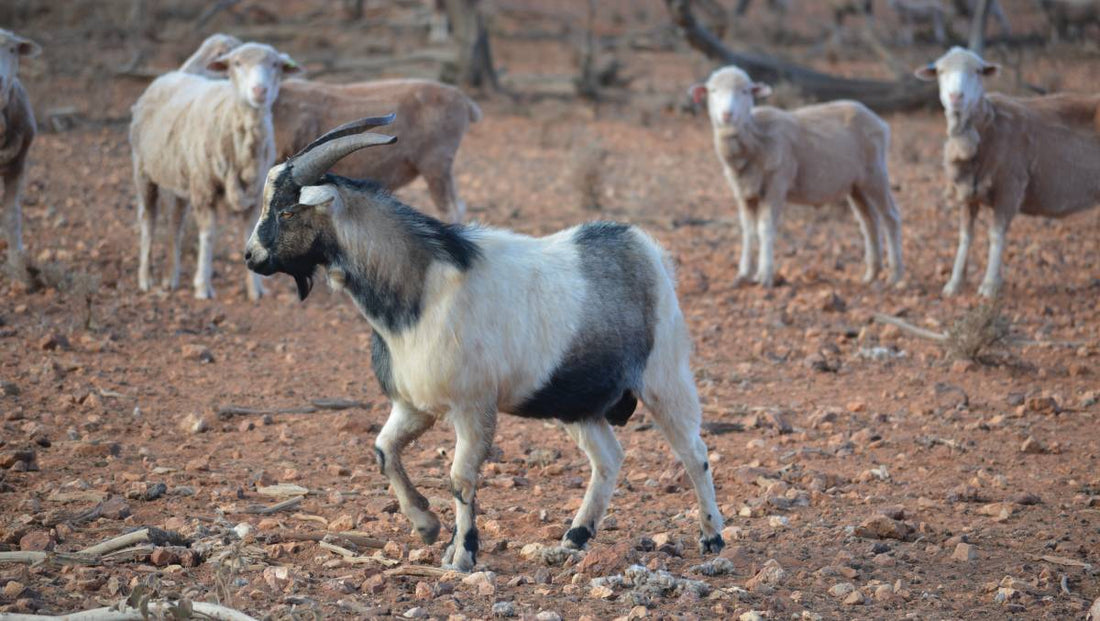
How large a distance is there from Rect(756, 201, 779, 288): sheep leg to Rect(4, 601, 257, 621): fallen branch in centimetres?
790

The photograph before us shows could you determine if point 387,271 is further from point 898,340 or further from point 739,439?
point 898,340

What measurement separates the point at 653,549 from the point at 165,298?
6362 millimetres

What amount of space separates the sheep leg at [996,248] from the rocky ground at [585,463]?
9.1 inches

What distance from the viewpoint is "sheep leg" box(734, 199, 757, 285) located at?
38.2 ft

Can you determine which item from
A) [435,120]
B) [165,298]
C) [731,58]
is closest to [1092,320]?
[435,120]

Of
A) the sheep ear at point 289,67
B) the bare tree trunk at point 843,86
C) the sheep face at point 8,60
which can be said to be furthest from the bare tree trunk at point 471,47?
the sheep face at point 8,60

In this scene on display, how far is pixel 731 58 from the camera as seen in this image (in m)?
19.5

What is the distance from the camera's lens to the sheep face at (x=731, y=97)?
1147 cm

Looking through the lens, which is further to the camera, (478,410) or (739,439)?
Answer: (739,439)

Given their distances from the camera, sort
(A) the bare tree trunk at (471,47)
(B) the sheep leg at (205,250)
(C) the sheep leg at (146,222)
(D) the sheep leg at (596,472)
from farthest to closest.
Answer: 1. (A) the bare tree trunk at (471,47)
2. (C) the sheep leg at (146,222)
3. (B) the sheep leg at (205,250)
4. (D) the sheep leg at (596,472)

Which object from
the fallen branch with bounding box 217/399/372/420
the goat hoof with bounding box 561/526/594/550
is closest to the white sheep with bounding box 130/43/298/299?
the fallen branch with bounding box 217/399/372/420

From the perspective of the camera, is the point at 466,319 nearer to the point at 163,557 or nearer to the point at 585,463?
the point at 163,557

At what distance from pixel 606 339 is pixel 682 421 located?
589mm

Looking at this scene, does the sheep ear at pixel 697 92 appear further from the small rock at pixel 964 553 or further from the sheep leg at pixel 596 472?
the small rock at pixel 964 553
